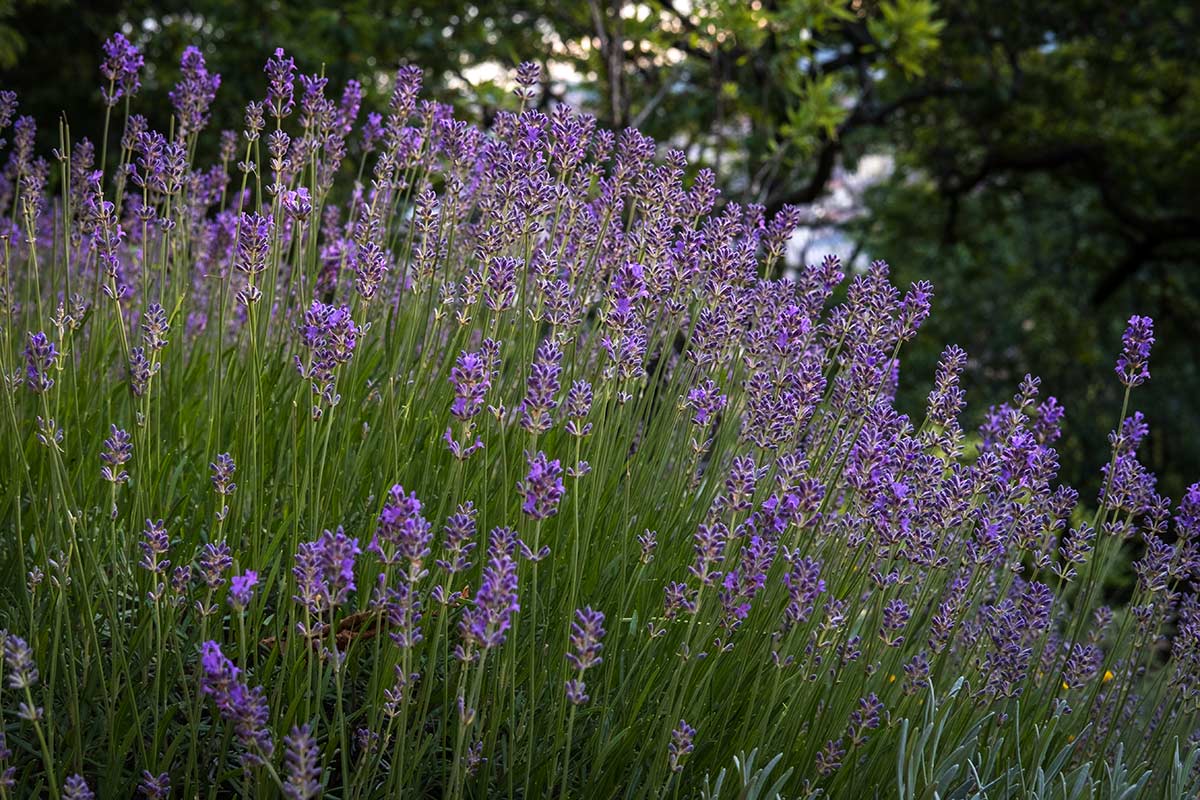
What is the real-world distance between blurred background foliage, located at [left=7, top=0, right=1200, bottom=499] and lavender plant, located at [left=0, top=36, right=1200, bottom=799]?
155 inches

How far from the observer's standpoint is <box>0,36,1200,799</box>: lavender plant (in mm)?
1759

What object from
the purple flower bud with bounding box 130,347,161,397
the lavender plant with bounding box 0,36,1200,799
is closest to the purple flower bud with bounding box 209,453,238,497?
the lavender plant with bounding box 0,36,1200,799

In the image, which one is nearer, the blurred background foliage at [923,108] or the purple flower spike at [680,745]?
the purple flower spike at [680,745]

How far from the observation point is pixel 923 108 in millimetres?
12016

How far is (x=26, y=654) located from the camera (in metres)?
1.50

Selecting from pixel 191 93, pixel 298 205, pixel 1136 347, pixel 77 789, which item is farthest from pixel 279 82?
pixel 1136 347

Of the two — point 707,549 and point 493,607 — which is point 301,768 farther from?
point 707,549

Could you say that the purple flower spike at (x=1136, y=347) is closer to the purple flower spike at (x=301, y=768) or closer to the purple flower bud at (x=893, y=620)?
the purple flower bud at (x=893, y=620)

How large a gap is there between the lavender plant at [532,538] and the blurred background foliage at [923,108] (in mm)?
3943

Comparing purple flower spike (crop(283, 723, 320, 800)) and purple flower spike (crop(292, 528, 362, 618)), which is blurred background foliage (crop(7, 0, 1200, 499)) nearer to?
purple flower spike (crop(292, 528, 362, 618))

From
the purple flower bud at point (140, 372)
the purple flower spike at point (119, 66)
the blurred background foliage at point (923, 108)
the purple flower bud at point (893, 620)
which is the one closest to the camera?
the purple flower bud at point (140, 372)

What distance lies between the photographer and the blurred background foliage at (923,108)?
7824 millimetres

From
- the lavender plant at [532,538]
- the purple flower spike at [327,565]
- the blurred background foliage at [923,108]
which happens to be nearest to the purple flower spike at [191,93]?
the lavender plant at [532,538]

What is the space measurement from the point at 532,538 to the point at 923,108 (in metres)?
11.1
